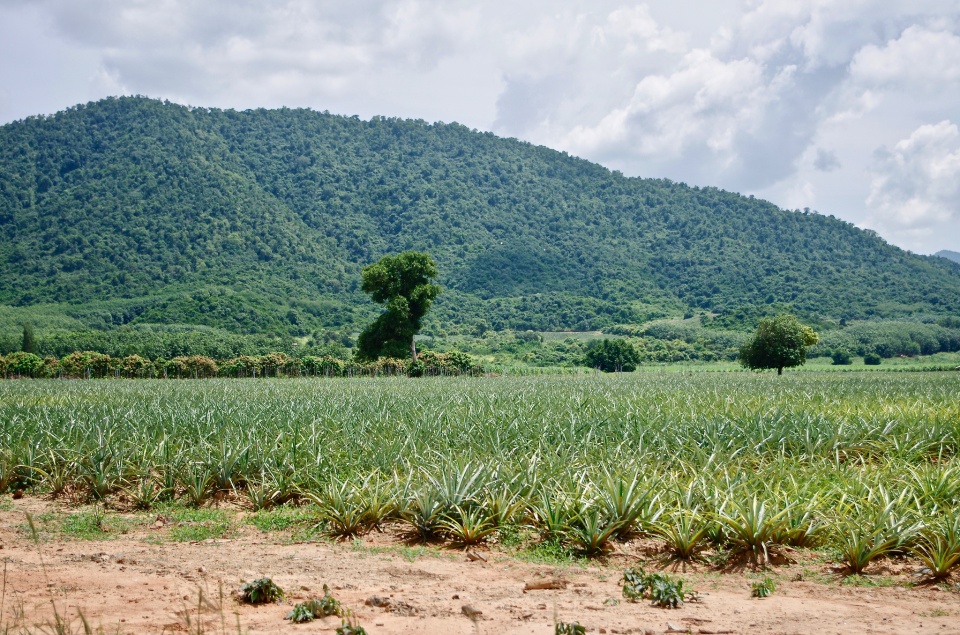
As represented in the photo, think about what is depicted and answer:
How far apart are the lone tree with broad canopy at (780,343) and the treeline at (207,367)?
66.7 ft

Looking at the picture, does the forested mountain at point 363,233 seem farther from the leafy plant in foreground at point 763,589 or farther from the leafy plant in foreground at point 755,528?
the leafy plant in foreground at point 763,589

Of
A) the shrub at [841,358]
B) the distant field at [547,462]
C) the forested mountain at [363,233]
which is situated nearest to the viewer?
the distant field at [547,462]

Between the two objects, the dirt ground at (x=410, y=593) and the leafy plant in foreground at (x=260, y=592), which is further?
the leafy plant in foreground at (x=260, y=592)

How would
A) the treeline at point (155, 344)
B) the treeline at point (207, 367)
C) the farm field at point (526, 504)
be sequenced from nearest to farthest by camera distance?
the farm field at point (526, 504)
the treeline at point (207, 367)
the treeline at point (155, 344)

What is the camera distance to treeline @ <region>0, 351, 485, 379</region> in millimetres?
43656

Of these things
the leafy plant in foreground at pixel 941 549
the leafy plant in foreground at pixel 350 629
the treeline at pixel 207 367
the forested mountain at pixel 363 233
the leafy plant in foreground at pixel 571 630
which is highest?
the forested mountain at pixel 363 233

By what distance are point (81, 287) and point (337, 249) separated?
42.4 metres

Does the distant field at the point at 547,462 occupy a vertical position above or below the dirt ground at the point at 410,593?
above

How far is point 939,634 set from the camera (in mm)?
3482

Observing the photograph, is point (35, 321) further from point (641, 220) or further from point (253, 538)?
point (641, 220)

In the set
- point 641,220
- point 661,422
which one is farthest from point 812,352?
point 661,422

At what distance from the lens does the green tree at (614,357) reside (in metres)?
63.6

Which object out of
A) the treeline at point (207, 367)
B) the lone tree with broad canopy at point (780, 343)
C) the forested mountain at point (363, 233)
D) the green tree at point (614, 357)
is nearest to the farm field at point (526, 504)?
the treeline at point (207, 367)

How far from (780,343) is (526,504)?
44.9 m
